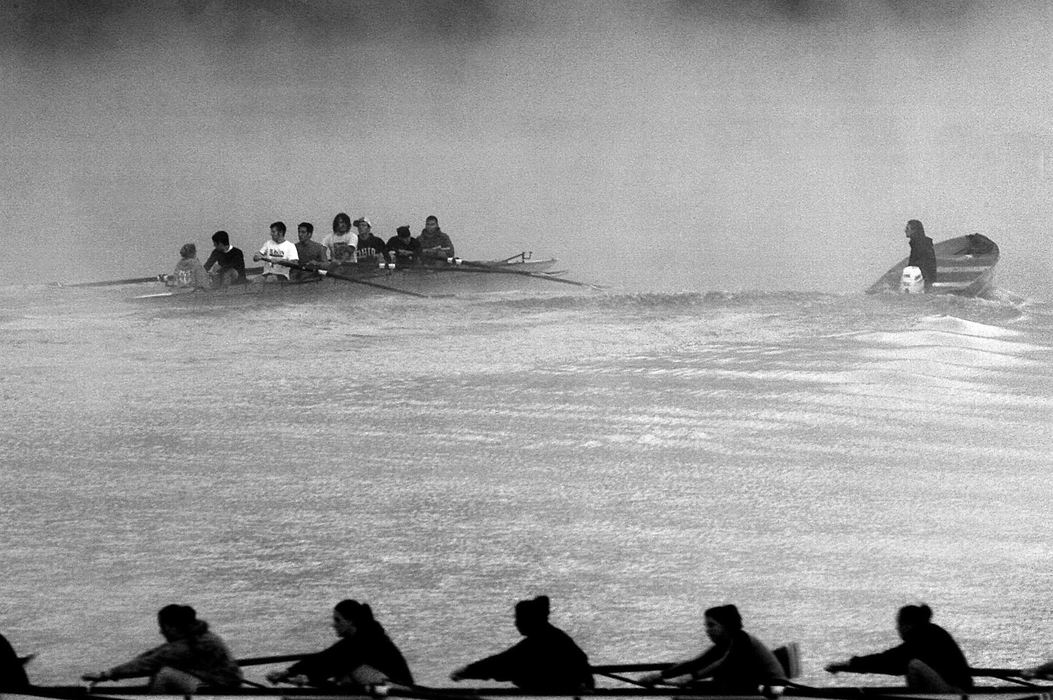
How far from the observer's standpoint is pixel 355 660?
3.80m

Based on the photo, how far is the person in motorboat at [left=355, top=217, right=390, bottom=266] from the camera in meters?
10.8

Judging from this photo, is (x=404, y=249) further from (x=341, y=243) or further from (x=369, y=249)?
(x=341, y=243)

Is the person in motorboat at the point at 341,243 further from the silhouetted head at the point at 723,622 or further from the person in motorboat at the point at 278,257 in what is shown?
the silhouetted head at the point at 723,622

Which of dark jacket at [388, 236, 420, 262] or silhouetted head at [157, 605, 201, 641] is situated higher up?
dark jacket at [388, 236, 420, 262]

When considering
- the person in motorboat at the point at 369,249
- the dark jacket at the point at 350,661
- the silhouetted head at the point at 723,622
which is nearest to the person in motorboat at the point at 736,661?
the silhouetted head at the point at 723,622

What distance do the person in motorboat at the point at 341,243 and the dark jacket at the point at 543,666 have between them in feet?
23.1

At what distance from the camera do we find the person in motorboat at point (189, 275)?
10375 millimetres

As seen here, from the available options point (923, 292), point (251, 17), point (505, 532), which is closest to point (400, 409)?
point (505, 532)

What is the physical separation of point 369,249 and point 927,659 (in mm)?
7419

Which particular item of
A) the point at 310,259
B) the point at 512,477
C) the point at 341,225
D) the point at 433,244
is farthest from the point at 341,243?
the point at 512,477

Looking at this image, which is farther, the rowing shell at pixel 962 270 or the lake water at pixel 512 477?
the rowing shell at pixel 962 270

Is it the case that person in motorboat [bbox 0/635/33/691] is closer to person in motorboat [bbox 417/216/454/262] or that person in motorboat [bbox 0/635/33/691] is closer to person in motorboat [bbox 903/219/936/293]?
person in motorboat [bbox 417/216/454/262]

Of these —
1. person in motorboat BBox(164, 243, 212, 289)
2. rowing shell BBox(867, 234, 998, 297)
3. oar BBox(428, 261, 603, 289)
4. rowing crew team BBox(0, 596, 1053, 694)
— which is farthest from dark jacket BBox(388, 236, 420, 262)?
rowing crew team BBox(0, 596, 1053, 694)

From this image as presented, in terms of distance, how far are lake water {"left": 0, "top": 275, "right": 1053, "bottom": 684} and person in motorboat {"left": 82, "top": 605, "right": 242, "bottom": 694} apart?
4.50 feet
